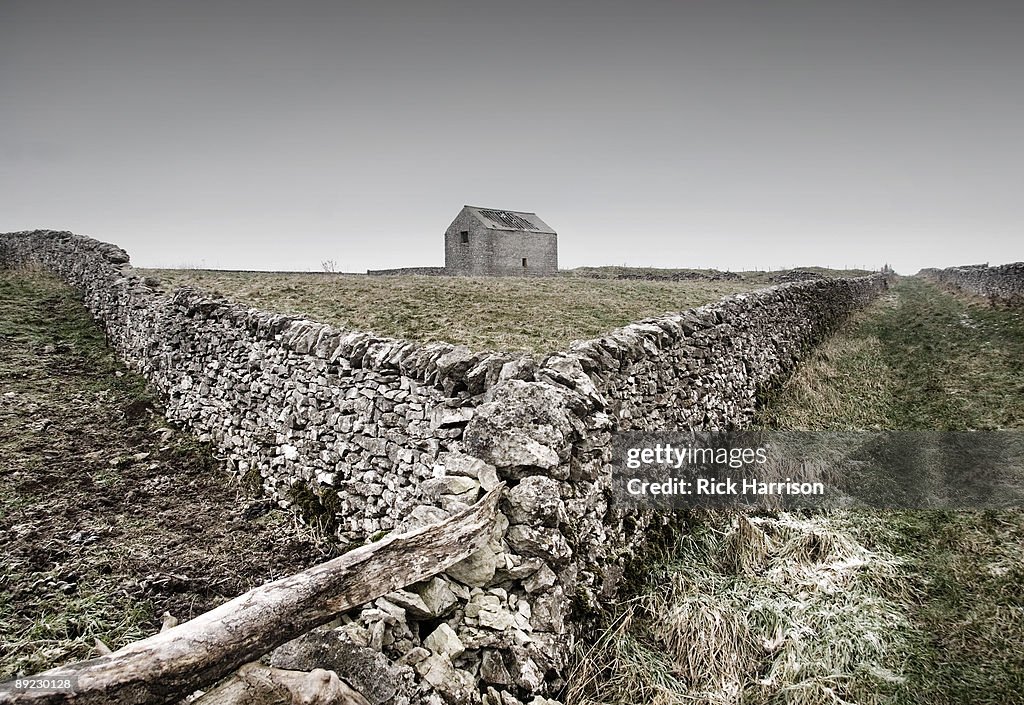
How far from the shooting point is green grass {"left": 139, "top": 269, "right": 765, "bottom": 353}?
11719 mm

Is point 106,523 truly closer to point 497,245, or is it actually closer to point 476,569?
point 476,569

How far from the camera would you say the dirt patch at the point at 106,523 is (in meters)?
5.60

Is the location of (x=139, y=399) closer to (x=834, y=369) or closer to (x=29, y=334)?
(x=29, y=334)

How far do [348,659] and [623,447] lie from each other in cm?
393

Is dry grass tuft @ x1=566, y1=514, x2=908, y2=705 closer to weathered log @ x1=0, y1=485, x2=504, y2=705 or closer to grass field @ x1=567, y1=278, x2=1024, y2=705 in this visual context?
grass field @ x1=567, y1=278, x2=1024, y2=705

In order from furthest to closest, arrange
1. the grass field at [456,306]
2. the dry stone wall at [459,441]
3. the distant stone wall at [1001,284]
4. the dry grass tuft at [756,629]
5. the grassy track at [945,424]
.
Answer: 1. the distant stone wall at [1001,284]
2. the grass field at [456,306]
3. the grassy track at [945,424]
4. the dry grass tuft at [756,629]
5. the dry stone wall at [459,441]

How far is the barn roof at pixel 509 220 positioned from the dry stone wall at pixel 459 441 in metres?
35.4

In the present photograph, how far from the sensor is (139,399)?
38.8 feet

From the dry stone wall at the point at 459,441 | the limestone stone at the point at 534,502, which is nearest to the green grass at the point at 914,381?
the dry stone wall at the point at 459,441

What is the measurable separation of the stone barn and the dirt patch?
34.7m

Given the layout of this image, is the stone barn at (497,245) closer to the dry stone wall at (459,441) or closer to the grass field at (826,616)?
the dry stone wall at (459,441)

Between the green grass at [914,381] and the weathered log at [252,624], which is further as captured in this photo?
the green grass at [914,381]

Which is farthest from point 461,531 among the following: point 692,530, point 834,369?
point 834,369

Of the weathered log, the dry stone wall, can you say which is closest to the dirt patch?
the dry stone wall
